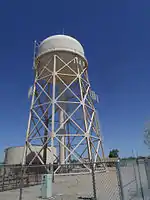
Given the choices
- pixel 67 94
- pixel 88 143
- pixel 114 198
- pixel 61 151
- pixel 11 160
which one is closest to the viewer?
pixel 114 198

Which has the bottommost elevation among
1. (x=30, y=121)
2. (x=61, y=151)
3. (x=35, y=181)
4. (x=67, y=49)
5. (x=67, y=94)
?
(x=35, y=181)

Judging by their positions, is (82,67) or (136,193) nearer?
(136,193)

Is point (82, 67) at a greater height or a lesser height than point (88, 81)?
greater

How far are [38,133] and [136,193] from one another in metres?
13.2

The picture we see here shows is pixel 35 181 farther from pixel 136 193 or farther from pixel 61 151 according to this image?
pixel 136 193

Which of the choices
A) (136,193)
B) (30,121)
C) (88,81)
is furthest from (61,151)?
(136,193)

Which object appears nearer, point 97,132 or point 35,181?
point 35,181

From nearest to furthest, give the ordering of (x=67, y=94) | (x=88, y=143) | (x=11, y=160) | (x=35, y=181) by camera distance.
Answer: (x=35, y=181)
(x=88, y=143)
(x=67, y=94)
(x=11, y=160)

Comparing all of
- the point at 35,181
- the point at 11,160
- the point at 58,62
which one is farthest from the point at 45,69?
the point at 11,160

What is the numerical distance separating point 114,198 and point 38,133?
38.5 ft

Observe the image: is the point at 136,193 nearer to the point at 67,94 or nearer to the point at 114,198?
the point at 114,198

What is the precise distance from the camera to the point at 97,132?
18.5 m

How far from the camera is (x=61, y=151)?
18.4 m

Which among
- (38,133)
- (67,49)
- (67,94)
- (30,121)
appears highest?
(67,49)
